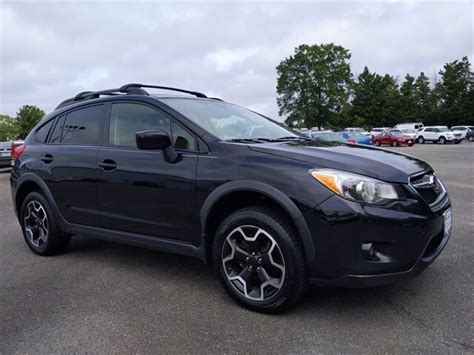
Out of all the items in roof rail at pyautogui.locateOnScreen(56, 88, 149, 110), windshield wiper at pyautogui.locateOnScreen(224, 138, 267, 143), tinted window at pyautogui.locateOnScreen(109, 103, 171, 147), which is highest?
roof rail at pyautogui.locateOnScreen(56, 88, 149, 110)

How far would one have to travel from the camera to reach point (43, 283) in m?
3.87

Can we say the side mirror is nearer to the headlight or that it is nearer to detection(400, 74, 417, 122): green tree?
the headlight

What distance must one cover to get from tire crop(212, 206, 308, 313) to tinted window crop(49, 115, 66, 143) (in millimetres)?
2445

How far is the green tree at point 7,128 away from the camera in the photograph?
246ft

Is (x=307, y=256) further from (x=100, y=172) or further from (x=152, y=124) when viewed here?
(x=100, y=172)

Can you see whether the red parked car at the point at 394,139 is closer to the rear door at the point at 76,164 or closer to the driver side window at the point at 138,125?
the rear door at the point at 76,164

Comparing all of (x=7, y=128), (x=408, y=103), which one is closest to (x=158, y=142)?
(x=408, y=103)

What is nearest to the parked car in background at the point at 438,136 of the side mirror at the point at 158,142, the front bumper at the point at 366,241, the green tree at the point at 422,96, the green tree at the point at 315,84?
the green tree at the point at 422,96

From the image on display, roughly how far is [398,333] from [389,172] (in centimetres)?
105

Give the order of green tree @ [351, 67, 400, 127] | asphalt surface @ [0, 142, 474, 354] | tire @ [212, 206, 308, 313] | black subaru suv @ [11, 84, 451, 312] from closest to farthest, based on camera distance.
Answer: asphalt surface @ [0, 142, 474, 354] → black subaru suv @ [11, 84, 451, 312] → tire @ [212, 206, 308, 313] → green tree @ [351, 67, 400, 127]

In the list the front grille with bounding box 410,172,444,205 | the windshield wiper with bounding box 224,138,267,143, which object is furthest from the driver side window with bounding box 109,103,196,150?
the front grille with bounding box 410,172,444,205

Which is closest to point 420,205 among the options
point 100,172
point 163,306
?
point 163,306

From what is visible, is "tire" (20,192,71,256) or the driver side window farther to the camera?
"tire" (20,192,71,256)

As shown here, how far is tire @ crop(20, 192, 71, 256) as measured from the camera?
15.0ft
